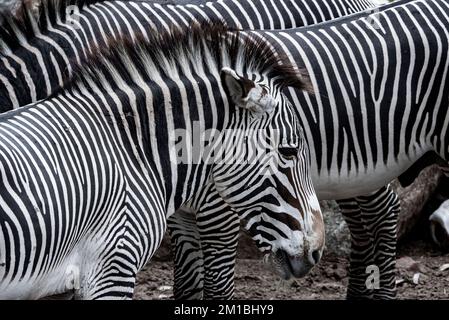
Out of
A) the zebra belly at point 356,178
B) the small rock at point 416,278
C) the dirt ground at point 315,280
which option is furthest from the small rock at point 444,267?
the zebra belly at point 356,178

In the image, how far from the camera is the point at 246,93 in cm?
507

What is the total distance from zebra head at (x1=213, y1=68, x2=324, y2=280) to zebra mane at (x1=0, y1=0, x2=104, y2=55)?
1488 millimetres

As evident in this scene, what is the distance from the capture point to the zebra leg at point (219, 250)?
644 centimetres

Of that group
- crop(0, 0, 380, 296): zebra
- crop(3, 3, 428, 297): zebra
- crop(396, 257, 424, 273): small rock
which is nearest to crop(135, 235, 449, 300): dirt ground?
crop(396, 257, 424, 273): small rock

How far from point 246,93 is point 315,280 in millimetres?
3668

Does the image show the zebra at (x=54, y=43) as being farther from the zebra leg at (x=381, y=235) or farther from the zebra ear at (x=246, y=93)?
the zebra leg at (x=381, y=235)

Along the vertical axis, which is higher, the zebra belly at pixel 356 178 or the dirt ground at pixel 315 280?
the zebra belly at pixel 356 178

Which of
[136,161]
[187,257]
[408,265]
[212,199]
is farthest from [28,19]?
[408,265]

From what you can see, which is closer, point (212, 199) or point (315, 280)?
point (212, 199)

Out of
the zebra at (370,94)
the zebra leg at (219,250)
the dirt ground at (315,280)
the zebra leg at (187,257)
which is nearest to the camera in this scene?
the zebra at (370,94)

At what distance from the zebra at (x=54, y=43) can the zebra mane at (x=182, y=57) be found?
0.41 metres

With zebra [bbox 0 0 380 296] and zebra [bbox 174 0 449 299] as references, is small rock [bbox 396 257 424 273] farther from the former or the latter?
zebra [bbox 0 0 380 296]

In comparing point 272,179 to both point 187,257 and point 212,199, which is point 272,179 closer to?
point 212,199
